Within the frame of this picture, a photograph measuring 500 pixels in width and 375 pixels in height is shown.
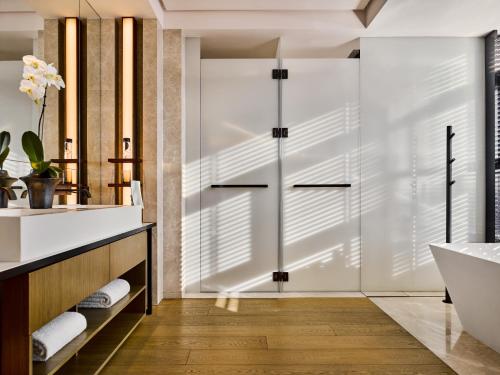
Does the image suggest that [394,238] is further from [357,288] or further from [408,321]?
[408,321]

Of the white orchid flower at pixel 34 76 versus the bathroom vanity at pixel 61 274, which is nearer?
the bathroom vanity at pixel 61 274

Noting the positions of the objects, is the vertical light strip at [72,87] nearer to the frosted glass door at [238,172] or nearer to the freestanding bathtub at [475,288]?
the frosted glass door at [238,172]

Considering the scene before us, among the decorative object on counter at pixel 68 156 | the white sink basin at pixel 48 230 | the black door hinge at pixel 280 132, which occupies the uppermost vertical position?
the black door hinge at pixel 280 132

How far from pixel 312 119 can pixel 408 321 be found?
1790mm

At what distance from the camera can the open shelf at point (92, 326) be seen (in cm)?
157

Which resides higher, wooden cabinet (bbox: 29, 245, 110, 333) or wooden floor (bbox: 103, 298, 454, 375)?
wooden cabinet (bbox: 29, 245, 110, 333)

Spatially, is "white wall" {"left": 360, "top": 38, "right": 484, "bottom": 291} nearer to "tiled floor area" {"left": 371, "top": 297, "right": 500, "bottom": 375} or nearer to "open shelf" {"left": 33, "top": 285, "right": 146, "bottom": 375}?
"tiled floor area" {"left": 371, "top": 297, "right": 500, "bottom": 375}

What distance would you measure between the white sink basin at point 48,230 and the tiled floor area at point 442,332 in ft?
6.38

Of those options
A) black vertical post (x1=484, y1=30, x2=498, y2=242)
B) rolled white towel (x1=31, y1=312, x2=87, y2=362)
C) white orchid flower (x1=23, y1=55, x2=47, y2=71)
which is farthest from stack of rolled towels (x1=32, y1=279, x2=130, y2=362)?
black vertical post (x1=484, y1=30, x2=498, y2=242)

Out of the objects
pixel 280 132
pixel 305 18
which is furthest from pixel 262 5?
pixel 280 132

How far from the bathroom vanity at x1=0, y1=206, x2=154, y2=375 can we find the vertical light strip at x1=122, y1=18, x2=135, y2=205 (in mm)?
734

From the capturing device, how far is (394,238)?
3.72 m

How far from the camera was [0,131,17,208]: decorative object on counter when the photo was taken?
1.94 metres

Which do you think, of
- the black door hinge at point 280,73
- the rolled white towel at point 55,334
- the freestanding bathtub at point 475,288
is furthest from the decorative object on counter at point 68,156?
the freestanding bathtub at point 475,288
